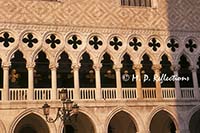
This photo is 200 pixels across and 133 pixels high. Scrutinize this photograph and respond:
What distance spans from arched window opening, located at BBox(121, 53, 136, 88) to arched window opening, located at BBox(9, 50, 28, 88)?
4.05 meters

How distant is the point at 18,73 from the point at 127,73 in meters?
4.51

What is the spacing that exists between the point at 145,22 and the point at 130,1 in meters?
1.16

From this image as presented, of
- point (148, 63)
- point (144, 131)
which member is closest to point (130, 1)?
point (148, 63)

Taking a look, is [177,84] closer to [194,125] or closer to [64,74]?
[194,125]

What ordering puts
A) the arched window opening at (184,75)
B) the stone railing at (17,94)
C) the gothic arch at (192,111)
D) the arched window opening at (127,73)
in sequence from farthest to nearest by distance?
the arched window opening at (184,75) < the arched window opening at (127,73) < the gothic arch at (192,111) < the stone railing at (17,94)

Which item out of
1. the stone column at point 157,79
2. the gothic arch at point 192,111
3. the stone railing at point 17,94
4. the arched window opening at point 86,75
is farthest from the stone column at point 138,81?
the stone railing at point 17,94

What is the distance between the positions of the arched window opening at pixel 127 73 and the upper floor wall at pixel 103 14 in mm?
1613

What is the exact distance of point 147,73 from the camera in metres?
16.7

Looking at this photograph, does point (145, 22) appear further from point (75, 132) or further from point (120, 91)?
point (75, 132)

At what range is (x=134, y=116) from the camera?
561 inches

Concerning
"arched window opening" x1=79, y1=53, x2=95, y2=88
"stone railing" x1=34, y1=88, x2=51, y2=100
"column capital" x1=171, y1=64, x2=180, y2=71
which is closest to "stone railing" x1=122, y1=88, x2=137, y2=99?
"column capital" x1=171, y1=64, x2=180, y2=71

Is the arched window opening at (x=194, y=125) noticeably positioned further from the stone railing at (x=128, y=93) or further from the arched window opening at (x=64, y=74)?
A: the arched window opening at (x=64, y=74)

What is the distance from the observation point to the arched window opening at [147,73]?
1586cm

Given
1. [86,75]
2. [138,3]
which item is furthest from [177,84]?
[86,75]
